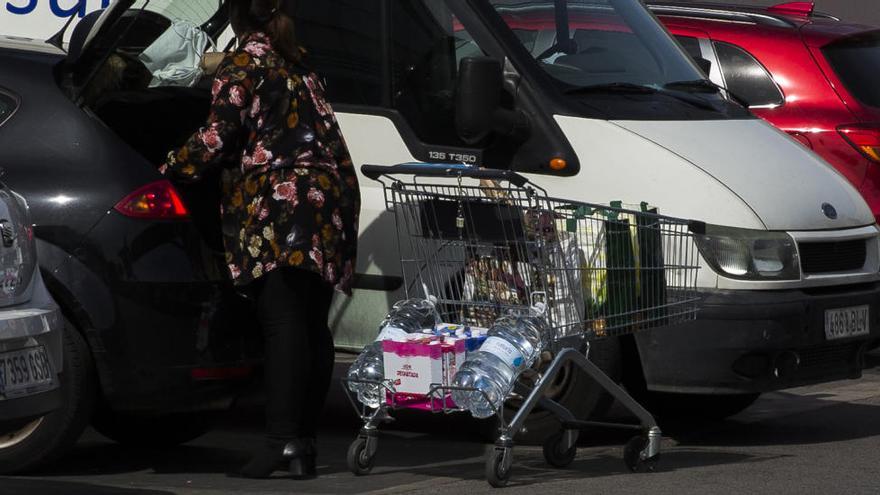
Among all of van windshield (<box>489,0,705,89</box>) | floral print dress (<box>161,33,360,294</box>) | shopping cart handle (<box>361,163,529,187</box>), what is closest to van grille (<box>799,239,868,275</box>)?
van windshield (<box>489,0,705,89</box>)

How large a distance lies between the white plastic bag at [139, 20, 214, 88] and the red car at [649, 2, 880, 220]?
3083 millimetres

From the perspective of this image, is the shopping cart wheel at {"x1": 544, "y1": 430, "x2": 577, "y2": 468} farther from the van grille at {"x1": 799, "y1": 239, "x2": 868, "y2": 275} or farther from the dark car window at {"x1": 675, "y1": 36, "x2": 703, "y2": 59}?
the dark car window at {"x1": 675, "y1": 36, "x2": 703, "y2": 59}

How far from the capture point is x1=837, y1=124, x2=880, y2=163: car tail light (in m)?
9.42

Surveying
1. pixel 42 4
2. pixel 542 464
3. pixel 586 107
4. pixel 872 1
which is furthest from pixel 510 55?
pixel 872 1

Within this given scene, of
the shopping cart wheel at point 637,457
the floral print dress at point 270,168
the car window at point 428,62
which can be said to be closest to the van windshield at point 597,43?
the car window at point 428,62

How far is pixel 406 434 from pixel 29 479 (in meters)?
1.95

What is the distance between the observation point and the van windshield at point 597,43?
7570mm

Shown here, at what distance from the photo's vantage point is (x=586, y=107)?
7.36 metres

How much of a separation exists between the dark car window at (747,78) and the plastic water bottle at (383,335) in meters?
3.60

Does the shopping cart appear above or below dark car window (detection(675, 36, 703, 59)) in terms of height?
below

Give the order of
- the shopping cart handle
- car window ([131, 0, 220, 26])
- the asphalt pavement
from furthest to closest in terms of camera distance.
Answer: car window ([131, 0, 220, 26]), the asphalt pavement, the shopping cart handle

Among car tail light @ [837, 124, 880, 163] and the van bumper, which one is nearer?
the van bumper

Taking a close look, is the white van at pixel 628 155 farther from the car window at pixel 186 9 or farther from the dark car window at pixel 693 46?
the dark car window at pixel 693 46

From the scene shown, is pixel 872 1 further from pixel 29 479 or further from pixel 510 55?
pixel 29 479
